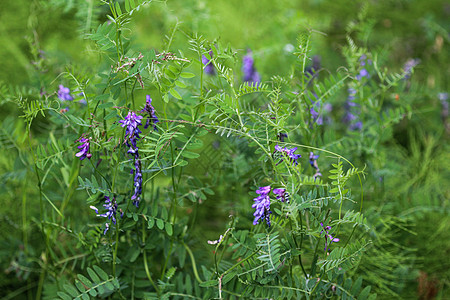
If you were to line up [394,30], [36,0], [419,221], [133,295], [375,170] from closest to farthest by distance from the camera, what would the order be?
[133,295] < [375,170] < [419,221] < [36,0] < [394,30]

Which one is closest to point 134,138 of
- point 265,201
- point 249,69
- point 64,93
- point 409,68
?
point 265,201

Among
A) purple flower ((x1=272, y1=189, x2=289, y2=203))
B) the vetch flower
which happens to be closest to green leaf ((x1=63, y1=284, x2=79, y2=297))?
the vetch flower

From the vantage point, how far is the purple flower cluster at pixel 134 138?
2.97ft

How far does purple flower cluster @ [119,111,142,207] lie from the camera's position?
906mm

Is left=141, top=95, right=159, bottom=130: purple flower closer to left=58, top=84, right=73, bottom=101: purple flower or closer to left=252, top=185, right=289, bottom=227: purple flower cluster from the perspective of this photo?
left=252, top=185, right=289, bottom=227: purple flower cluster

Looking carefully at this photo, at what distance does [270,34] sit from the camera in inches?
92.5

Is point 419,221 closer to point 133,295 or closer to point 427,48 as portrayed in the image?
point 133,295

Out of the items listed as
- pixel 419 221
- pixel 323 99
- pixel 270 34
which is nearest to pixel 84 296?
pixel 323 99

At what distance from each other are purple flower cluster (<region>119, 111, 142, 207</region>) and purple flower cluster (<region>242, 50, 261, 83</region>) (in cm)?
87

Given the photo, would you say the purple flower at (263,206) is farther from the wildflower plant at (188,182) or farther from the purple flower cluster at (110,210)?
the purple flower cluster at (110,210)

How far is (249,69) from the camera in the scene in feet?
5.74

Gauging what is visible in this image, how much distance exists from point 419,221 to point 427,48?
1450mm

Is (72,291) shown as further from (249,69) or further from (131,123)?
(249,69)

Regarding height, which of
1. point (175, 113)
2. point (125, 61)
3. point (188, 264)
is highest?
point (125, 61)
